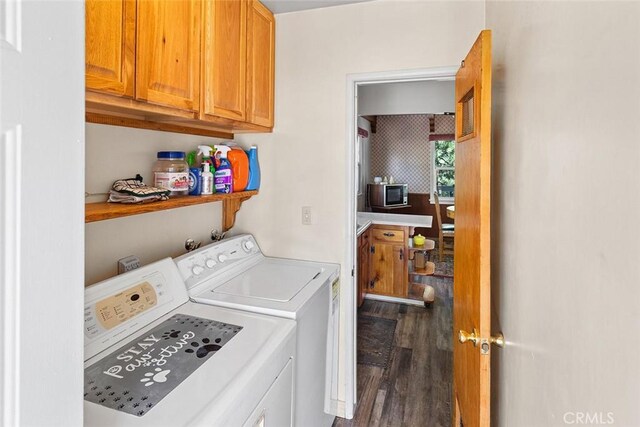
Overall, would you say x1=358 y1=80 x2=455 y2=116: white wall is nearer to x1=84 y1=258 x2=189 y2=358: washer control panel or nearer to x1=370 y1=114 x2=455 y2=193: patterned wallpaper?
x1=84 y1=258 x2=189 y2=358: washer control panel

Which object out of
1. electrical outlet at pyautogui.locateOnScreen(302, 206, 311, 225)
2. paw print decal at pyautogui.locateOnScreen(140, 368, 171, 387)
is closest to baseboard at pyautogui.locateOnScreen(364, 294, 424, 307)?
electrical outlet at pyautogui.locateOnScreen(302, 206, 311, 225)

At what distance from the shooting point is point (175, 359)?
1132 mm

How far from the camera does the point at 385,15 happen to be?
2000mm

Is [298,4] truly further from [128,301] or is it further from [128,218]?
[128,301]

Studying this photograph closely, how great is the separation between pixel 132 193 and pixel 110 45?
518 millimetres

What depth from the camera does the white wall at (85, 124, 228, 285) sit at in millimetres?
1451

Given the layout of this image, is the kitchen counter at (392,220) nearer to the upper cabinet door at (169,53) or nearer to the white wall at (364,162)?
the white wall at (364,162)

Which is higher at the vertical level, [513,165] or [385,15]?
[385,15]

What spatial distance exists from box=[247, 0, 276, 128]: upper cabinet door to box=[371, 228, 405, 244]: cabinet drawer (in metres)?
2.03

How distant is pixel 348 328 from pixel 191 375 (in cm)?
127

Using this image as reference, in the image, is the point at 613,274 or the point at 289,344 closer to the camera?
the point at 613,274
